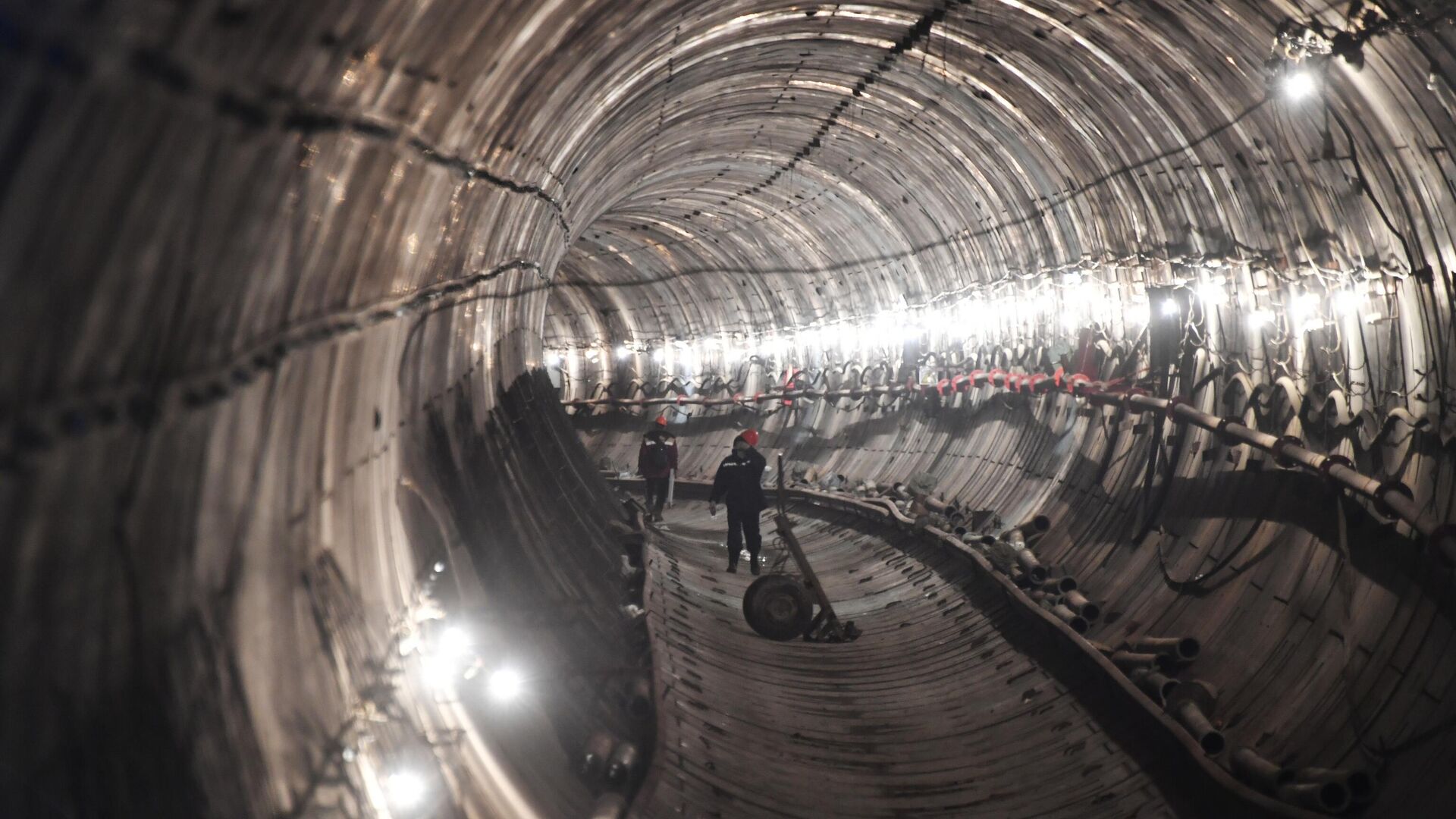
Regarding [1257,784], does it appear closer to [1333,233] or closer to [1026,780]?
[1026,780]

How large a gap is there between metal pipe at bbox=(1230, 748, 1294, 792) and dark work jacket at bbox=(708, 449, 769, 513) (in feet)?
20.4

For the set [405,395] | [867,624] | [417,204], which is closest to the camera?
[417,204]

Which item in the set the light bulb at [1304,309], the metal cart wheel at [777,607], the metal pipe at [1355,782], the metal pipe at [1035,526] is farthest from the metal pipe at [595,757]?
the metal pipe at [1035,526]

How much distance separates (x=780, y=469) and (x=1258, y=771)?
23.9 feet

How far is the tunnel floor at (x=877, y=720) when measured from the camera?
6.30 metres

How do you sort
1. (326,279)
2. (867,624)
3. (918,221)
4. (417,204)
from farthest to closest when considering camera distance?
(918,221) → (867,624) → (417,204) → (326,279)

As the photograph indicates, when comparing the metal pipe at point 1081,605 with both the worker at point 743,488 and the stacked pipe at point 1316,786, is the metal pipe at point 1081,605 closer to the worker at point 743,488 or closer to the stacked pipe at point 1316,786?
the stacked pipe at point 1316,786

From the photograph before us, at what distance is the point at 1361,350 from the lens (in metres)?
7.54

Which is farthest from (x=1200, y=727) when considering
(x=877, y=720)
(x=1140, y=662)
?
(x=877, y=720)

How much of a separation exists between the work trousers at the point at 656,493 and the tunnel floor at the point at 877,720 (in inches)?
152

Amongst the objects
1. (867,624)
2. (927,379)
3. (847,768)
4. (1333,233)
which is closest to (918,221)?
(927,379)

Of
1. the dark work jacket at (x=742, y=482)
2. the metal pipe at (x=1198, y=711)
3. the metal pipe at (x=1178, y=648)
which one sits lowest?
the metal pipe at (x=1198, y=711)

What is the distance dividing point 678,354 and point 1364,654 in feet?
67.8

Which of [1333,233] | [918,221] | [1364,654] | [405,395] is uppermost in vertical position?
[918,221]
